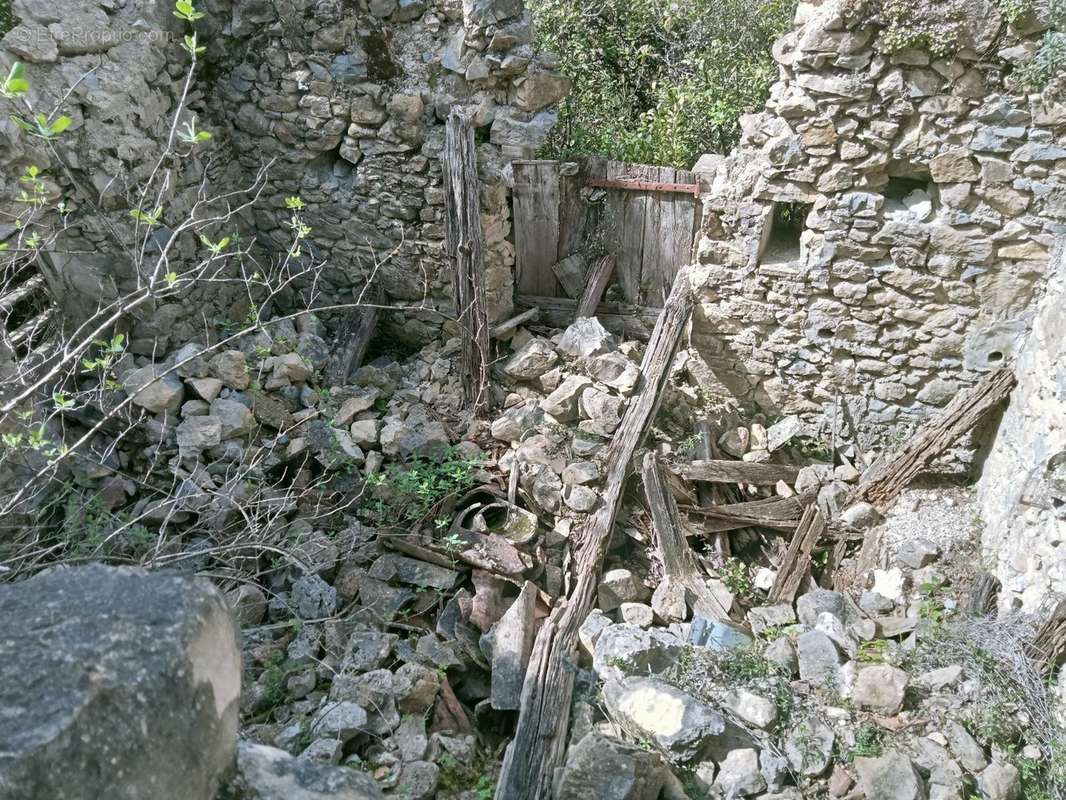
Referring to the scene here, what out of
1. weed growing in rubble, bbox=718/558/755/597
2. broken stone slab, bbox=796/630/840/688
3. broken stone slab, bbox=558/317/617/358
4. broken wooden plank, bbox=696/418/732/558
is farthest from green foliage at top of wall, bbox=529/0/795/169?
broken stone slab, bbox=796/630/840/688

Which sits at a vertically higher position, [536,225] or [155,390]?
[536,225]

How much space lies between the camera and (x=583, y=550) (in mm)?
4902

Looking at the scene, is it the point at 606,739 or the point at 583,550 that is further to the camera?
the point at 583,550

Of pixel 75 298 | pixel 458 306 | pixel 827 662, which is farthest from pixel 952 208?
pixel 75 298

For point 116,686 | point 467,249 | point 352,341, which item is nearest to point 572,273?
point 467,249

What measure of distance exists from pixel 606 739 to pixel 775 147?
11.4 ft

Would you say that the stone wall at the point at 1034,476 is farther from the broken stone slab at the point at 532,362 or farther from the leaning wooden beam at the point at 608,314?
the broken stone slab at the point at 532,362

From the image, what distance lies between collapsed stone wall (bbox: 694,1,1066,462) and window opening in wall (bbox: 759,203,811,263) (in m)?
0.01

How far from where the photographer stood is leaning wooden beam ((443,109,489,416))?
5477 mm

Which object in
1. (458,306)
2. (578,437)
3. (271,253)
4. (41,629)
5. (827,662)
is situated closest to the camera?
(41,629)

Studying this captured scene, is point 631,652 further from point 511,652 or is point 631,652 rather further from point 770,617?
point 770,617

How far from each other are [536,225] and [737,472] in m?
2.32

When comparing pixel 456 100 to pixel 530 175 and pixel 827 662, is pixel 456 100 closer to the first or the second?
pixel 530 175

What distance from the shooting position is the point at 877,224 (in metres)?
4.89
